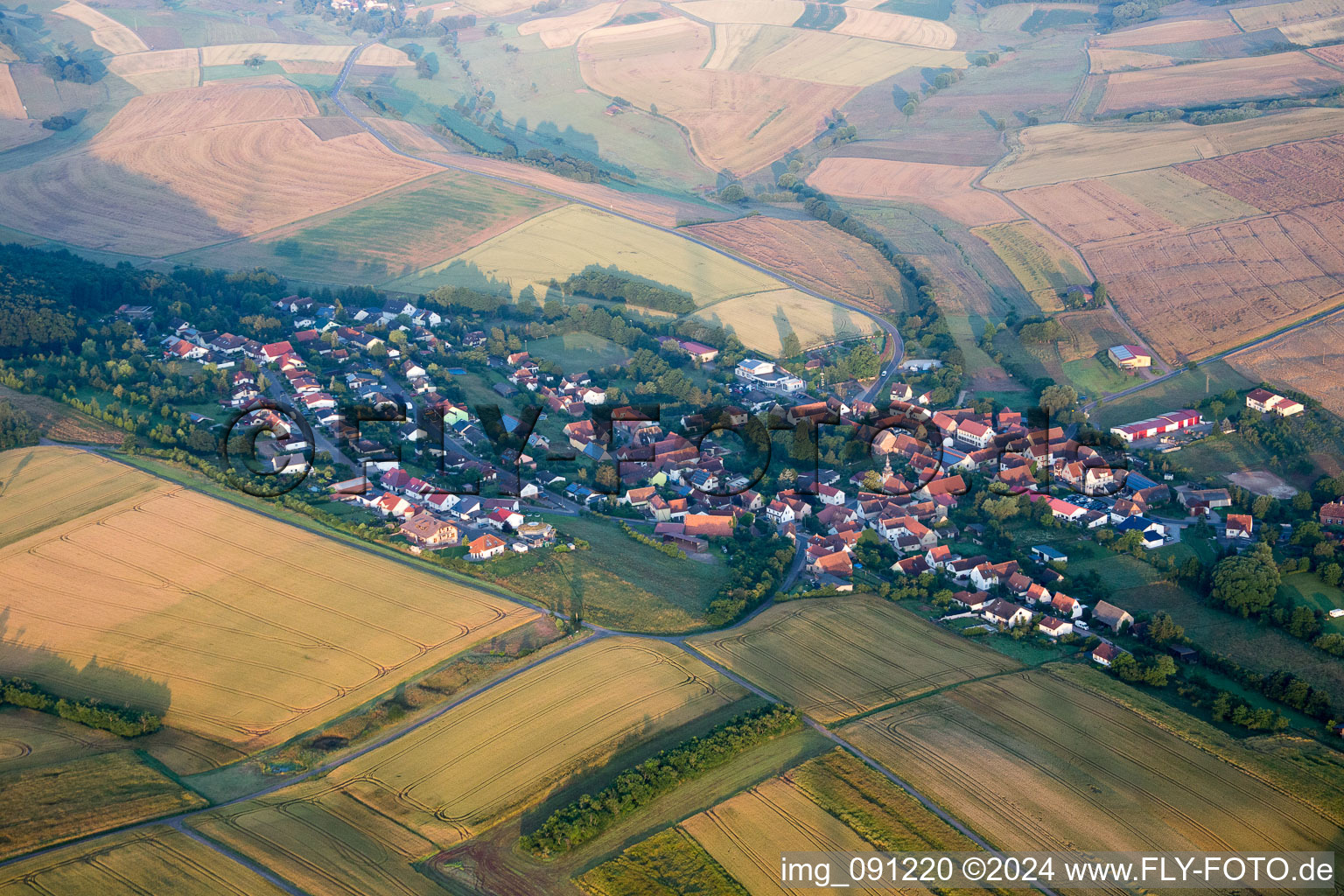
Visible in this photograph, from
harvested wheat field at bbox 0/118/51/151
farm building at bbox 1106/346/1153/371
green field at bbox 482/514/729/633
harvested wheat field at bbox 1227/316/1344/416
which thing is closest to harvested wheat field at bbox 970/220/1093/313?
farm building at bbox 1106/346/1153/371

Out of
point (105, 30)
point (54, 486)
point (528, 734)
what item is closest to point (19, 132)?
point (105, 30)

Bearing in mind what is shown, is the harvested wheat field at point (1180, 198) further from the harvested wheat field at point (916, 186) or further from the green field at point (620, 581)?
the green field at point (620, 581)

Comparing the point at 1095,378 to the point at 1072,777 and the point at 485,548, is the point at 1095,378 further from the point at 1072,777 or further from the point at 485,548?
the point at 485,548

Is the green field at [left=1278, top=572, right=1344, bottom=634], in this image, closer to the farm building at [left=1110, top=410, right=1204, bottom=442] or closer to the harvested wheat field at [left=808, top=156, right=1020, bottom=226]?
the farm building at [left=1110, top=410, right=1204, bottom=442]

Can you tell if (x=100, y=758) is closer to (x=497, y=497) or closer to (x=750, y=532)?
(x=497, y=497)

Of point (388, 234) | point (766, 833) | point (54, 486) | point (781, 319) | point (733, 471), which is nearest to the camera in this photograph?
point (766, 833)

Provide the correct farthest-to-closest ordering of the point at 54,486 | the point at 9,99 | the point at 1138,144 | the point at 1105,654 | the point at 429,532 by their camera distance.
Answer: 1. the point at 9,99
2. the point at 1138,144
3. the point at 54,486
4. the point at 429,532
5. the point at 1105,654
